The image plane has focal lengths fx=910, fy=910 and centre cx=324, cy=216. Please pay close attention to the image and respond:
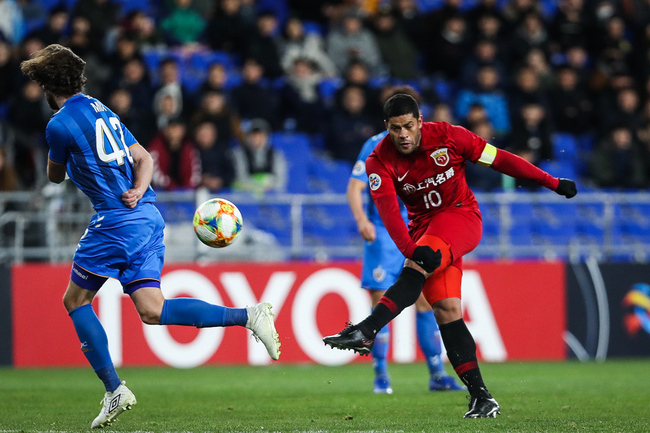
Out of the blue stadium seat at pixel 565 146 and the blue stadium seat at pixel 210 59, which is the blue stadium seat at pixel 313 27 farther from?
the blue stadium seat at pixel 565 146

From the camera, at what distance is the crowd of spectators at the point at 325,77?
43.4 feet

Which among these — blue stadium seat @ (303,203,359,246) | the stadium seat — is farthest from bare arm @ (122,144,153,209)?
the stadium seat

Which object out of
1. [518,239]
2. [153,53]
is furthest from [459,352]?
[153,53]

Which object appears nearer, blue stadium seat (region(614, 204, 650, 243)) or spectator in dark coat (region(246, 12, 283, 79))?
blue stadium seat (region(614, 204, 650, 243))

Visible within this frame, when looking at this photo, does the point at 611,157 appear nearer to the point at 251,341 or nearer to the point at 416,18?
the point at 416,18

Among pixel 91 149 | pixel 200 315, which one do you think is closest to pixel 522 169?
pixel 200 315

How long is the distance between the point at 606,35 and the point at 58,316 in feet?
36.8

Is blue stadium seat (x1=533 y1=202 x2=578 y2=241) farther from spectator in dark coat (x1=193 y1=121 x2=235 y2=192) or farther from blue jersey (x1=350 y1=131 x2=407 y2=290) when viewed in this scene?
blue jersey (x1=350 y1=131 x2=407 y2=290)

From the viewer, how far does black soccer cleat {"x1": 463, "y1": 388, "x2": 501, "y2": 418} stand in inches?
236

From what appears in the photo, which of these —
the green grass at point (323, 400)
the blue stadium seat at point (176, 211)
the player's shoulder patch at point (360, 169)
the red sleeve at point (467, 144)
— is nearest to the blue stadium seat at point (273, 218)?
the blue stadium seat at point (176, 211)

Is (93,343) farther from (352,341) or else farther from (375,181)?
(375,181)

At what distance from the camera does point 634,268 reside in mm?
12219

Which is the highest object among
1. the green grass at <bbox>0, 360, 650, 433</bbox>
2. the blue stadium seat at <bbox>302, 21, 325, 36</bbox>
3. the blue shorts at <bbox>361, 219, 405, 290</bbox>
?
the blue stadium seat at <bbox>302, 21, 325, 36</bbox>

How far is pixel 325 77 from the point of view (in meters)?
15.5
